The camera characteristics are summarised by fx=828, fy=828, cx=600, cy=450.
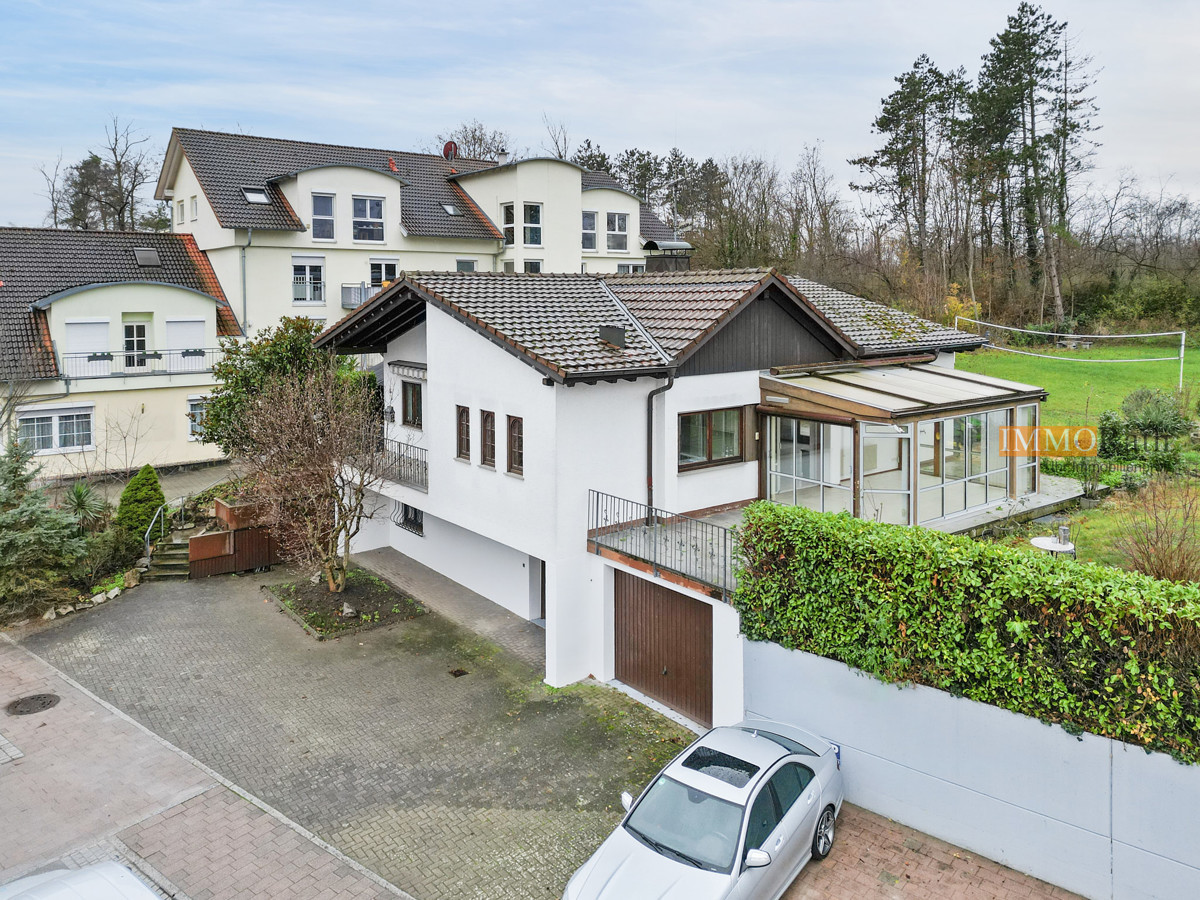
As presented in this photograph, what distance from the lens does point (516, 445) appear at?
1442 centimetres

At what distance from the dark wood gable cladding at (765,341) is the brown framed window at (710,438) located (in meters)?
0.84

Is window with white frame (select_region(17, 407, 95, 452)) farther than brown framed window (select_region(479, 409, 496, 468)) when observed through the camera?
Yes

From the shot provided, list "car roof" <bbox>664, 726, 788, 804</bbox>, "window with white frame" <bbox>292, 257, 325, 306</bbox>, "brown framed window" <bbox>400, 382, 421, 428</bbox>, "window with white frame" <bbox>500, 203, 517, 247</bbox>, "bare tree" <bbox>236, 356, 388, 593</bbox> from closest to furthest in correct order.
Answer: "car roof" <bbox>664, 726, 788, 804</bbox>, "bare tree" <bbox>236, 356, 388, 593</bbox>, "brown framed window" <bbox>400, 382, 421, 428</bbox>, "window with white frame" <bbox>292, 257, 325, 306</bbox>, "window with white frame" <bbox>500, 203, 517, 247</bbox>

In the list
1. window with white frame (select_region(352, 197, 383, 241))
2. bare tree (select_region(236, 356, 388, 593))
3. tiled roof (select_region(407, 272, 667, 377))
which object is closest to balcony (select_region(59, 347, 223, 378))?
window with white frame (select_region(352, 197, 383, 241))

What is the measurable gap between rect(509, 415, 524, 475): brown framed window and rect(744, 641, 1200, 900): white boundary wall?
5366mm

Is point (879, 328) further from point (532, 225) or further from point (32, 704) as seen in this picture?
point (532, 225)

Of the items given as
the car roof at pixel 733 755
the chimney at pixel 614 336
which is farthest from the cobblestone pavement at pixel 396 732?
the chimney at pixel 614 336

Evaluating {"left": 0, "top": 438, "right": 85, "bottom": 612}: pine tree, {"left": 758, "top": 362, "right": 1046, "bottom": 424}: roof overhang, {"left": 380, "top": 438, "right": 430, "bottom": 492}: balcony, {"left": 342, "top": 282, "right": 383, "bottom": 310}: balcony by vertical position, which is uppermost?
{"left": 342, "top": 282, "right": 383, "bottom": 310}: balcony

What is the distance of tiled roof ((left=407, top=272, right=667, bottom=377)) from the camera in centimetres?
1317

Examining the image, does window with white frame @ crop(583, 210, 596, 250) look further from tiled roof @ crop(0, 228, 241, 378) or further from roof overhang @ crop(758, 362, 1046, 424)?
roof overhang @ crop(758, 362, 1046, 424)

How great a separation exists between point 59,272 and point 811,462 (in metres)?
25.9

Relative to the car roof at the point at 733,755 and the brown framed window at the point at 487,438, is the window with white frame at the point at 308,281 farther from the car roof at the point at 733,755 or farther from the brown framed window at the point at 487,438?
the car roof at the point at 733,755

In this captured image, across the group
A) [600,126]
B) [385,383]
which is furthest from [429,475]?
[600,126]

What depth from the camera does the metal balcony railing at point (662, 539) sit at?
12.1 meters
